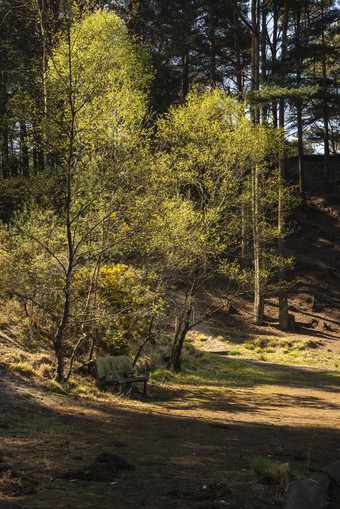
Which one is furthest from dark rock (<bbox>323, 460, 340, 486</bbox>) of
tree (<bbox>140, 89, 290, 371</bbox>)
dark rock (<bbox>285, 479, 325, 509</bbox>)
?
tree (<bbox>140, 89, 290, 371</bbox>)

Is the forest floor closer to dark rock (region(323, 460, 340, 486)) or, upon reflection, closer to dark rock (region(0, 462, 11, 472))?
dark rock (region(0, 462, 11, 472))

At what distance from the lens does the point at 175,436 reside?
6324 millimetres

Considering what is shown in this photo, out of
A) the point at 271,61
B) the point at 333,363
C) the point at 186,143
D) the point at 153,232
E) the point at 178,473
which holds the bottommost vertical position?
the point at 333,363

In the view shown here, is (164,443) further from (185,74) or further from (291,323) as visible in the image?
(185,74)

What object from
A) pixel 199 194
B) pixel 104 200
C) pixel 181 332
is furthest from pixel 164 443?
pixel 199 194

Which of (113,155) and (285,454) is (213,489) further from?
(113,155)

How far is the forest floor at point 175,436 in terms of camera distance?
3.68 metres

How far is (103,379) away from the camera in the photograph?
376 inches

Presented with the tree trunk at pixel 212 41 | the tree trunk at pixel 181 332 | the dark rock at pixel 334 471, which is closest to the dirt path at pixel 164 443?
the dark rock at pixel 334 471

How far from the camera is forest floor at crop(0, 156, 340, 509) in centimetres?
368

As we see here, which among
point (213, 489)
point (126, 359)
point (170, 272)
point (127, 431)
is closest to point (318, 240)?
point (170, 272)

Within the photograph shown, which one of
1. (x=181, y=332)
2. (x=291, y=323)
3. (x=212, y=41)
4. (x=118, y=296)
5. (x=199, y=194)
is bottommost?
(x=291, y=323)

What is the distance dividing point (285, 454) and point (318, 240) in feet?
82.9

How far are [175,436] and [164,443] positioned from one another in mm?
548
